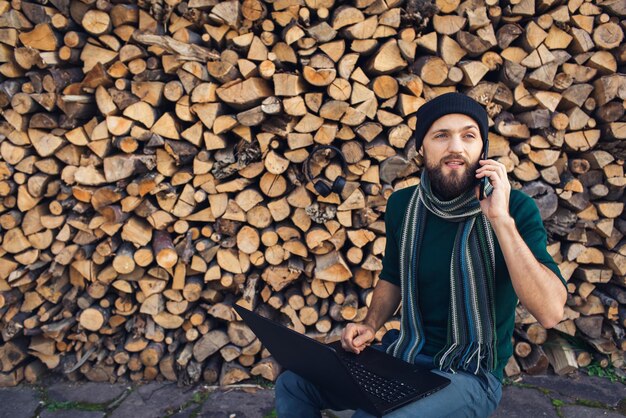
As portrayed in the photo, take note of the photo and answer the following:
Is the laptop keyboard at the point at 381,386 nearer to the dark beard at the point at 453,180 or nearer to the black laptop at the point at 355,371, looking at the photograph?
the black laptop at the point at 355,371

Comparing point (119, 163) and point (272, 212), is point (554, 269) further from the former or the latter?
point (119, 163)

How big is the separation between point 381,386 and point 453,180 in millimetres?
789

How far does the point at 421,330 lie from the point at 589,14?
7.32 ft

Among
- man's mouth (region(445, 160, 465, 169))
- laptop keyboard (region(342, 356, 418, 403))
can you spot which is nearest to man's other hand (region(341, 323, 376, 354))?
laptop keyboard (region(342, 356, 418, 403))

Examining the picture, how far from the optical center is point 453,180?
6.18 ft

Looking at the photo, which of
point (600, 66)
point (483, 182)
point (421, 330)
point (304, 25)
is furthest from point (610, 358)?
point (304, 25)

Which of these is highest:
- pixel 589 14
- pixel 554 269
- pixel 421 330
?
pixel 589 14

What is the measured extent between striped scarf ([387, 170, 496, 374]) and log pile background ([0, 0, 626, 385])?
1.02 metres

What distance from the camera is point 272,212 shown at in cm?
301

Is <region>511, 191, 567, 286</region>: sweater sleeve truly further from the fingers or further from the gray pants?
the fingers

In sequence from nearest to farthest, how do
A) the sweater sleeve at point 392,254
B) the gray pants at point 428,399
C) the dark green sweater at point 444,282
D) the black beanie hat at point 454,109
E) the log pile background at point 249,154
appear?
1. the gray pants at point 428,399
2. the dark green sweater at point 444,282
3. the black beanie hat at point 454,109
4. the sweater sleeve at point 392,254
5. the log pile background at point 249,154

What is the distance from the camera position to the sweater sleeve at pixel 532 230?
1666mm

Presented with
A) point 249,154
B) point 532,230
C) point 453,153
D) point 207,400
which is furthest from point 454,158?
point 207,400

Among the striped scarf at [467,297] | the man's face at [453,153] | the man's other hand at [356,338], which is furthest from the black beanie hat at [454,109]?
the man's other hand at [356,338]
